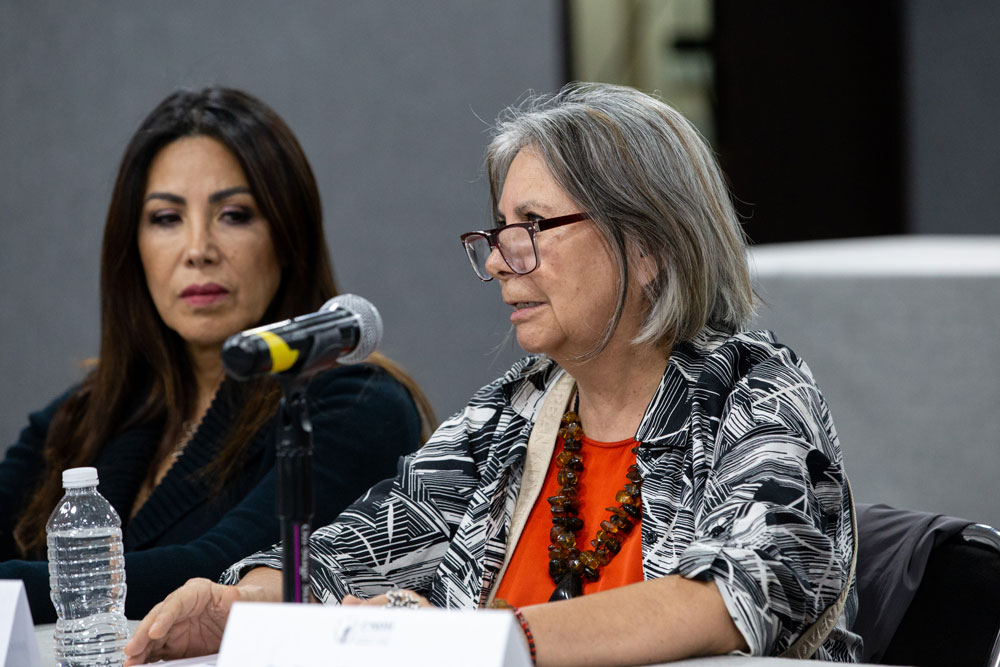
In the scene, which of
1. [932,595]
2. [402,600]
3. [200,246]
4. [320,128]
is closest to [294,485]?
[402,600]

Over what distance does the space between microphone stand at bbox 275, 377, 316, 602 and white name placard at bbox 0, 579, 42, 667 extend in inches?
13.0

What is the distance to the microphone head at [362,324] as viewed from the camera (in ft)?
3.89

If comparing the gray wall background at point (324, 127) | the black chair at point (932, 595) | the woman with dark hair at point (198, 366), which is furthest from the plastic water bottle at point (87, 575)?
the gray wall background at point (324, 127)

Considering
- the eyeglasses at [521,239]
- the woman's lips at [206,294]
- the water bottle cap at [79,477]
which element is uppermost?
the eyeglasses at [521,239]

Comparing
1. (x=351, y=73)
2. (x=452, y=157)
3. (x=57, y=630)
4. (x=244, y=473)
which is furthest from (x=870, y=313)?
(x=57, y=630)

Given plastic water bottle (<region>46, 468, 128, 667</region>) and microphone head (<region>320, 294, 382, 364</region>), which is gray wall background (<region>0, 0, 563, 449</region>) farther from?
microphone head (<region>320, 294, 382, 364</region>)

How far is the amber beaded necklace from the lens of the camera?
1.66 meters

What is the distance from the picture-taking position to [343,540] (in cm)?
177

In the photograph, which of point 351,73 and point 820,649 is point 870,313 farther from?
Answer: point 820,649

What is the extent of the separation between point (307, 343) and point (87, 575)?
0.78m

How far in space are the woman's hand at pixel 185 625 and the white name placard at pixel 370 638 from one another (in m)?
0.43

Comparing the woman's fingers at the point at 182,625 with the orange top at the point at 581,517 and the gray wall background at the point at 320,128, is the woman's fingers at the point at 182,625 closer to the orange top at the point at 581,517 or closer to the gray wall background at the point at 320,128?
the orange top at the point at 581,517

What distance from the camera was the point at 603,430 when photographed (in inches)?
70.7

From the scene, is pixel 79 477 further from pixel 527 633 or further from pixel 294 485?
pixel 527 633
